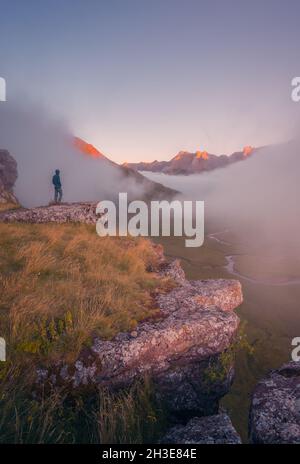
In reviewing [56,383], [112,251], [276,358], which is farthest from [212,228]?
[56,383]

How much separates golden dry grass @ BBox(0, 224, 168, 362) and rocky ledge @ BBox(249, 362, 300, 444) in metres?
3.45

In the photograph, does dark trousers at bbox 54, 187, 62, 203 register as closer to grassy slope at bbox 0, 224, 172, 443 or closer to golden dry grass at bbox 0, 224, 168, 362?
golden dry grass at bbox 0, 224, 168, 362

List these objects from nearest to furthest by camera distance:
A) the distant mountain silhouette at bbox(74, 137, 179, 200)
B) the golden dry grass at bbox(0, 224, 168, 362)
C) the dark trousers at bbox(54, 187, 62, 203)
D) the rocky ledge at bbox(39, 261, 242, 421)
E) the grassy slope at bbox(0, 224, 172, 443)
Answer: the grassy slope at bbox(0, 224, 172, 443) → the golden dry grass at bbox(0, 224, 168, 362) → the rocky ledge at bbox(39, 261, 242, 421) → the dark trousers at bbox(54, 187, 62, 203) → the distant mountain silhouette at bbox(74, 137, 179, 200)

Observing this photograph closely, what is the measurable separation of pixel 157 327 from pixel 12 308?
366 cm

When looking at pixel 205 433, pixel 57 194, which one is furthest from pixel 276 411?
pixel 57 194

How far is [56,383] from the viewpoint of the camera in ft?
21.8

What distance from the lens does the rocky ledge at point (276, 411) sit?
19.5ft

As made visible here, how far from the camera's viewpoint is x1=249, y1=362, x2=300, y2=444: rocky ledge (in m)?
5.94

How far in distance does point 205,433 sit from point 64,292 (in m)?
5.13

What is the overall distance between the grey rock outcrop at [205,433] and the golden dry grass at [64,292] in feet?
8.53

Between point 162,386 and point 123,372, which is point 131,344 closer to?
point 123,372

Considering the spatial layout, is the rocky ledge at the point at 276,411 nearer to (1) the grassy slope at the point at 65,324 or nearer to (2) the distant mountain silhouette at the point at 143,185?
(1) the grassy slope at the point at 65,324

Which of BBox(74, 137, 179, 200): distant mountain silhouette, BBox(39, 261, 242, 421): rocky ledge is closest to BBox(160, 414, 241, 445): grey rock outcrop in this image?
BBox(39, 261, 242, 421): rocky ledge

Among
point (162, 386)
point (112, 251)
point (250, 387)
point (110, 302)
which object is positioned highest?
point (112, 251)
